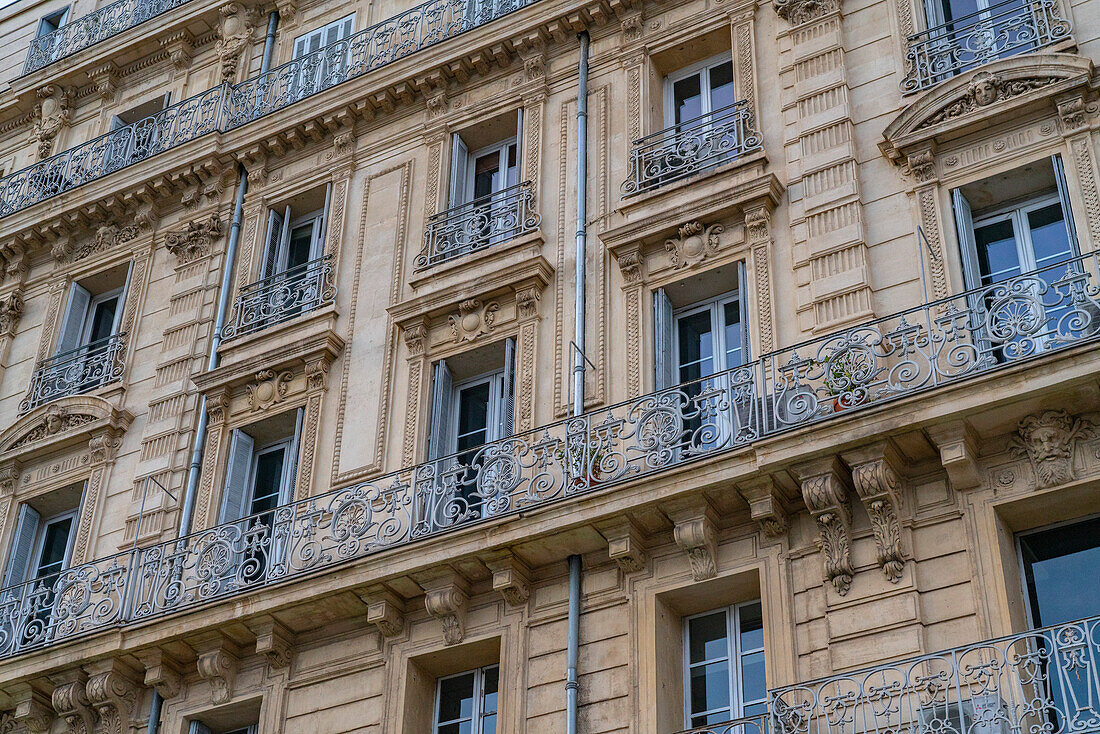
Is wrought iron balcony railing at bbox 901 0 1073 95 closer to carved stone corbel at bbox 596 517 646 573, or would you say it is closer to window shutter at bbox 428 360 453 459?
carved stone corbel at bbox 596 517 646 573

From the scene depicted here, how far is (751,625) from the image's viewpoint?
12.2 meters

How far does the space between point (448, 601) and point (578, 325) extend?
3.05m

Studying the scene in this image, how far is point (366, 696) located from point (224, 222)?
724 centimetres

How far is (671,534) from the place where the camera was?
12.4 m

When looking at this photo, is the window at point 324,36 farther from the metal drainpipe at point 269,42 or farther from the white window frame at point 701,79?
the white window frame at point 701,79

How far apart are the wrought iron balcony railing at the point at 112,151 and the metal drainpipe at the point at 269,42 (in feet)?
2.20

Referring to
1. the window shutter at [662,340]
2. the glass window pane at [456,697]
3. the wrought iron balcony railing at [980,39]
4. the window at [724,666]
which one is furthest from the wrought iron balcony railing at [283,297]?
the wrought iron balcony railing at [980,39]

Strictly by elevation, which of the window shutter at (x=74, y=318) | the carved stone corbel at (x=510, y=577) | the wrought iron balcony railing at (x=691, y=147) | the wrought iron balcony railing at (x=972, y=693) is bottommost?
the wrought iron balcony railing at (x=972, y=693)

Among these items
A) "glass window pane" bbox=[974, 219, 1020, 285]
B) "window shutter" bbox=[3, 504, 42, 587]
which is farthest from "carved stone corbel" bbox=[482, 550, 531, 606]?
"window shutter" bbox=[3, 504, 42, 587]

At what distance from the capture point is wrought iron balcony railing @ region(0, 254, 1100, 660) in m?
11.6

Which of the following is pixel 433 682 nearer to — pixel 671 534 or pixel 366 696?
pixel 366 696

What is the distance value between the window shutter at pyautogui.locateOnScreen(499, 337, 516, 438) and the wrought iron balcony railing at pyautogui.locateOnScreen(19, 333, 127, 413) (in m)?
5.20

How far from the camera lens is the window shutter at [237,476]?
15609mm

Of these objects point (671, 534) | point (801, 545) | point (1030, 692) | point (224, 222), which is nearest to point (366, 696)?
point (671, 534)
